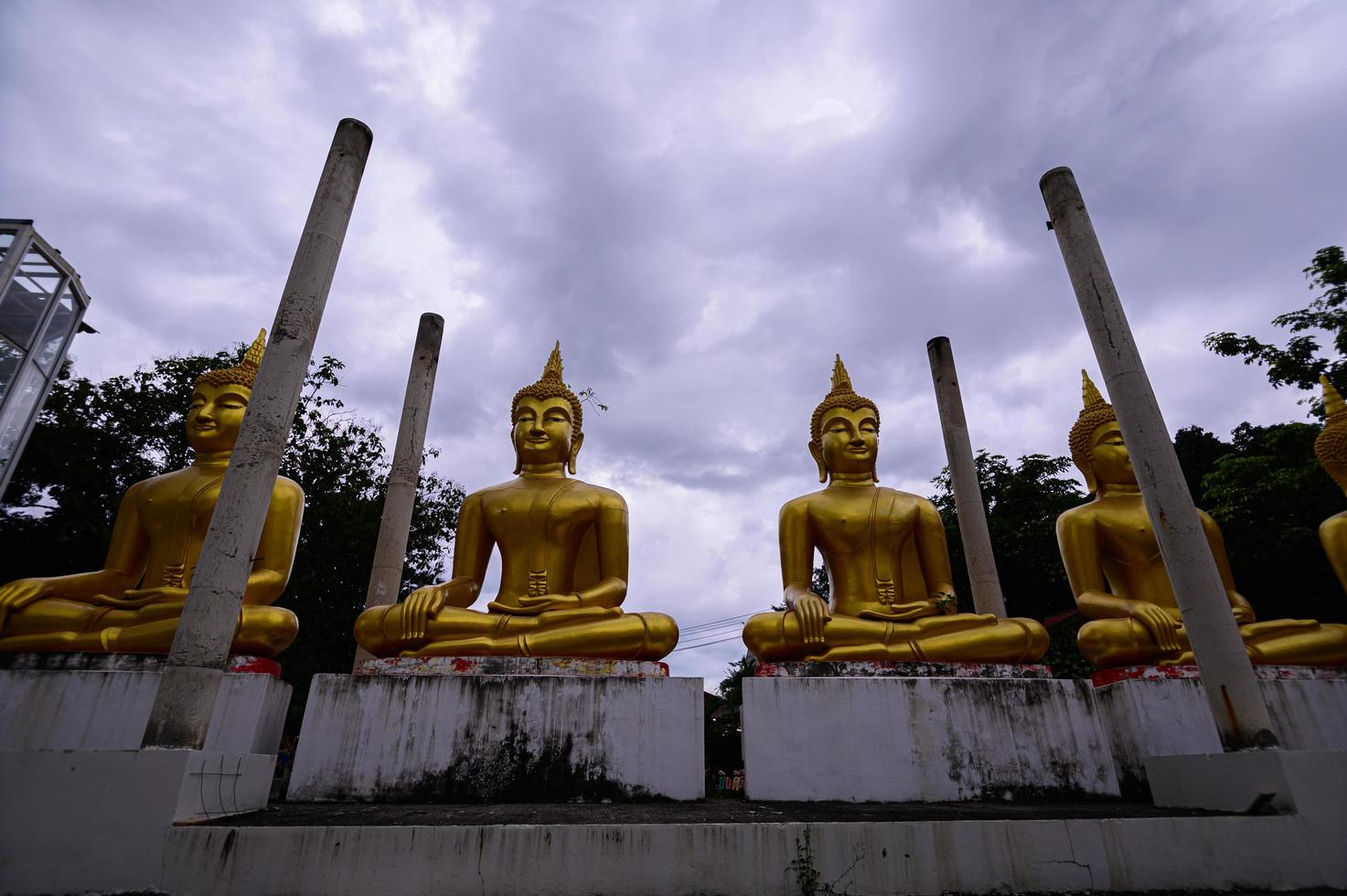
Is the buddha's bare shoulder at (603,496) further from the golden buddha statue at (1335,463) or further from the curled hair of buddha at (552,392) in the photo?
the golden buddha statue at (1335,463)

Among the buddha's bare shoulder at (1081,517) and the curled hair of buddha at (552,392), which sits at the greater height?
the curled hair of buddha at (552,392)

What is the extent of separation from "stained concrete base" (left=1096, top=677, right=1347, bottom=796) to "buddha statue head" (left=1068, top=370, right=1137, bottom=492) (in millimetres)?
2705

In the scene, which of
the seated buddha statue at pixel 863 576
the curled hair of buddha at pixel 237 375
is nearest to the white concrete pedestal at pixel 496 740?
the seated buddha statue at pixel 863 576

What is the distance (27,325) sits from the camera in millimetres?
11266

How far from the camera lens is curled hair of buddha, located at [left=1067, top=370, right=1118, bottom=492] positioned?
916cm

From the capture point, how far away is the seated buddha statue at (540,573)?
23.2ft

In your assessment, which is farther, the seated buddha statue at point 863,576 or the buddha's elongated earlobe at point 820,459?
the buddha's elongated earlobe at point 820,459

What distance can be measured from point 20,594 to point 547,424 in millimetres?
5553

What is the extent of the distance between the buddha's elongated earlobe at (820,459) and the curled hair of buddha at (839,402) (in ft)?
0.16

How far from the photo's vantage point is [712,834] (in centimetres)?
397

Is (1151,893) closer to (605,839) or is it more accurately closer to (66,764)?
(605,839)

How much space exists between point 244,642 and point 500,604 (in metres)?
2.44

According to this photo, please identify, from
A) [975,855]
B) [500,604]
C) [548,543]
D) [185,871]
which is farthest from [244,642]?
[975,855]

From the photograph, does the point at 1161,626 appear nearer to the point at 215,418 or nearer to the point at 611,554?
the point at 611,554
